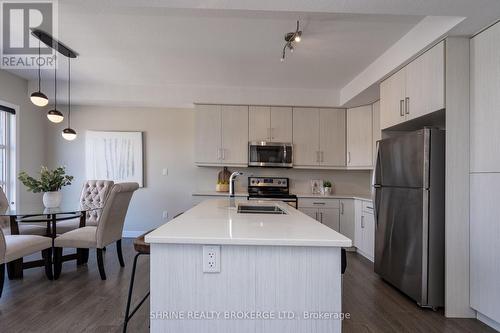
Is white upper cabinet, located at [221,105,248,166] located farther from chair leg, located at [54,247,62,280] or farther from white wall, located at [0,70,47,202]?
white wall, located at [0,70,47,202]

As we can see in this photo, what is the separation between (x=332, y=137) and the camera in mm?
4375

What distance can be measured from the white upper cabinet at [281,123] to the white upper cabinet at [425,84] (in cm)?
194

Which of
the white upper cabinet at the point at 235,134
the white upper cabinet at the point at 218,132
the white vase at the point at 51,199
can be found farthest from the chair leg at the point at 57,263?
the white upper cabinet at the point at 235,134

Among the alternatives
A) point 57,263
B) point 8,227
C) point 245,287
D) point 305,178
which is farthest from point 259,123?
point 8,227

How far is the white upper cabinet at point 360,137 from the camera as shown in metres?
4.07

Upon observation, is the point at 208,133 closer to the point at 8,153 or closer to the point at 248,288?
the point at 8,153

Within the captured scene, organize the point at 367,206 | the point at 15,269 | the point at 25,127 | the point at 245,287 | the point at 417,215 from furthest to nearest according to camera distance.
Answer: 1. the point at 25,127
2. the point at 367,206
3. the point at 15,269
4. the point at 417,215
5. the point at 245,287

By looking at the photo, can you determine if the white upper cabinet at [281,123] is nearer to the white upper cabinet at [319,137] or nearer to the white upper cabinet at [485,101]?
the white upper cabinet at [319,137]

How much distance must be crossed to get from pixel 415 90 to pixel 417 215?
1.18 meters

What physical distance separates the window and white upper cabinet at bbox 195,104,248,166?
2.69 m

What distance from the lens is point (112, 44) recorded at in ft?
9.39

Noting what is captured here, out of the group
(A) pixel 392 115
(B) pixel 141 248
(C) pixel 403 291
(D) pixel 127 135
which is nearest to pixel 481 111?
(A) pixel 392 115

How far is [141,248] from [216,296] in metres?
0.91

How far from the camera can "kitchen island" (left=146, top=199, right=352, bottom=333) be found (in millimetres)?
1231
